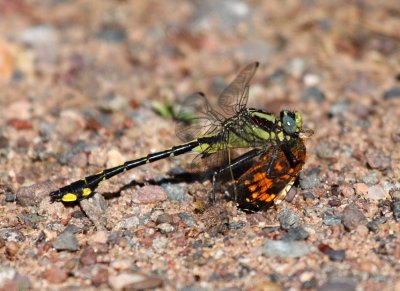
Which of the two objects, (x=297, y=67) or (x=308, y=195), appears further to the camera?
(x=297, y=67)

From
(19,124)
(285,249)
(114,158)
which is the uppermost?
(19,124)

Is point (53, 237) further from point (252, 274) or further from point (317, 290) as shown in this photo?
point (317, 290)

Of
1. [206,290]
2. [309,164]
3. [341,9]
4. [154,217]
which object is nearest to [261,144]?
[309,164]

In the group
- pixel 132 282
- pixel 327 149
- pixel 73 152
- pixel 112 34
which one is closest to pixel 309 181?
pixel 327 149

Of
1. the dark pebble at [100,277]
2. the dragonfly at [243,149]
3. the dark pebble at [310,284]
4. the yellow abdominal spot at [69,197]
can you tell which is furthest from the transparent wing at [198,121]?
the dark pebble at [310,284]

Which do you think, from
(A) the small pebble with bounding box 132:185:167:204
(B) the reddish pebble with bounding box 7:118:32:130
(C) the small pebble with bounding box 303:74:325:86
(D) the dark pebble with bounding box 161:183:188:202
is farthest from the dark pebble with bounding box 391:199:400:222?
(B) the reddish pebble with bounding box 7:118:32:130

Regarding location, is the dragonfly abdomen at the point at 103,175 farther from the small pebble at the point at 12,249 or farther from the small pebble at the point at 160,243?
the small pebble at the point at 160,243

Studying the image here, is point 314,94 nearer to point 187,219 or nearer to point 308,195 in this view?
point 308,195
